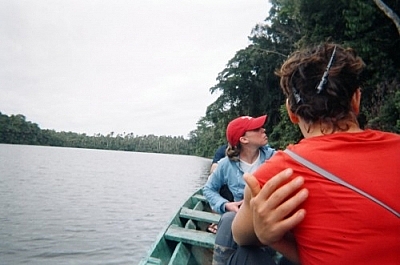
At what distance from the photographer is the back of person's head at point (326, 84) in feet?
3.92

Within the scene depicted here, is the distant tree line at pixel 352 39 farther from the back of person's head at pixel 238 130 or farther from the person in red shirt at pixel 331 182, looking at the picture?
the person in red shirt at pixel 331 182

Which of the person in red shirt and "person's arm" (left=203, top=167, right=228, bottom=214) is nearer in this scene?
the person in red shirt

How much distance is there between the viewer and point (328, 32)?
13344mm

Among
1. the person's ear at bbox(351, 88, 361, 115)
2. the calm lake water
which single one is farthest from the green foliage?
the person's ear at bbox(351, 88, 361, 115)

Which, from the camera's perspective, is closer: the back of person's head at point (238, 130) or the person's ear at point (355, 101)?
the person's ear at point (355, 101)

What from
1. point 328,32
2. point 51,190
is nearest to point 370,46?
point 328,32

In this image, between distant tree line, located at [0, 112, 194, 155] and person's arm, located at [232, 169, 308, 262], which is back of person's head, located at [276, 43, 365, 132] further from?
distant tree line, located at [0, 112, 194, 155]

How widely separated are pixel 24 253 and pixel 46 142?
373 ft

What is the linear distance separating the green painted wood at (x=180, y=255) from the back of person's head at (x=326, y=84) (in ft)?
7.13

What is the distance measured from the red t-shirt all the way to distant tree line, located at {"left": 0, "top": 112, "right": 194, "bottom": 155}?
10029 centimetres

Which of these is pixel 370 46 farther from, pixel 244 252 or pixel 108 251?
pixel 244 252

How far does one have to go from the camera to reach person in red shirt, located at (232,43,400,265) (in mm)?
1036

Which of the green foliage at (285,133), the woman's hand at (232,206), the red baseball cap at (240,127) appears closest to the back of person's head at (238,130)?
the red baseball cap at (240,127)

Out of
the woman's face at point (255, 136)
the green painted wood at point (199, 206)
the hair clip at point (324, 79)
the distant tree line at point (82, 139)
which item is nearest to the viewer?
the hair clip at point (324, 79)
